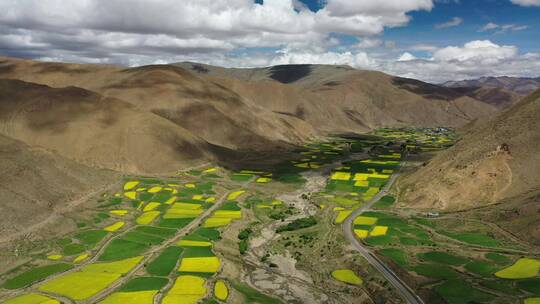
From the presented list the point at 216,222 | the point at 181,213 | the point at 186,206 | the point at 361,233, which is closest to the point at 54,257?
the point at 181,213

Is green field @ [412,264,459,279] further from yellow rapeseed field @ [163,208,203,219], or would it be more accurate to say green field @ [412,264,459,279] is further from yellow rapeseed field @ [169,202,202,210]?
yellow rapeseed field @ [169,202,202,210]

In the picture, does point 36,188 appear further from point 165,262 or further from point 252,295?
point 252,295

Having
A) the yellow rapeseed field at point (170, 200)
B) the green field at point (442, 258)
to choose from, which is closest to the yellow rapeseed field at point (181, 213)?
the yellow rapeseed field at point (170, 200)

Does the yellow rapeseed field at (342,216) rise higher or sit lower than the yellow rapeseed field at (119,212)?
higher

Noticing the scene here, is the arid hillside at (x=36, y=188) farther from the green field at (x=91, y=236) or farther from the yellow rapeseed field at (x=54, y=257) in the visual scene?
the yellow rapeseed field at (x=54, y=257)

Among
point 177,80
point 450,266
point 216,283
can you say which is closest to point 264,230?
point 216,283
